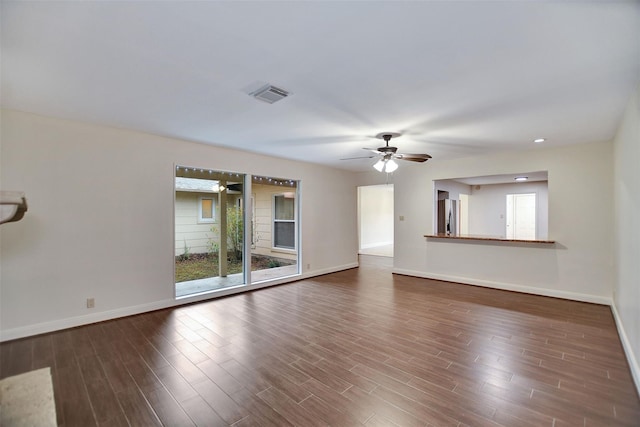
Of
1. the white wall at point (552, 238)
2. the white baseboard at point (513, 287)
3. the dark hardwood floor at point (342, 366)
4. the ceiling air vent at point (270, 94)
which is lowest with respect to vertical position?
the dark hardwood floor at point (342, 366)

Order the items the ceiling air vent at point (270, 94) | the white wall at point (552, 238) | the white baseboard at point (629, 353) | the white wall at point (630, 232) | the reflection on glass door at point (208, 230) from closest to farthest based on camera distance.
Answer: the white baseboard at point (629, 353) → the white wall at point (630, 232) → the ceiling air vent at point (270, 94) → the white wall at point (552, 238) → the reflection on glass door at point (208, 230)

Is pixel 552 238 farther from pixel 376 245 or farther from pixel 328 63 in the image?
pixel 376 245

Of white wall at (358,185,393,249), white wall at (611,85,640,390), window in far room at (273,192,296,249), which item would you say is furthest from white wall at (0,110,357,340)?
white wall at (358,185,393,249)

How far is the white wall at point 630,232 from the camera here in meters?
2.44

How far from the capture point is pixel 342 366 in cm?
262

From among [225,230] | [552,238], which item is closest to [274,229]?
[225,230]

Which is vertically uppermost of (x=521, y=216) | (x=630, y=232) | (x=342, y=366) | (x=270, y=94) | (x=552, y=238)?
(x=270, y=94)

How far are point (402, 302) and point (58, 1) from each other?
15.7 ft

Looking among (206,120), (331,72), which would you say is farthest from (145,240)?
(331,72)

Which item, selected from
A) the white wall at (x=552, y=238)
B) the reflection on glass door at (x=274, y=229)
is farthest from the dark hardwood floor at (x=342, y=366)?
the reflection on glass door at (x=274, y=229)

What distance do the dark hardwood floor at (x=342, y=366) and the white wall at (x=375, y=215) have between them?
6.91 metres

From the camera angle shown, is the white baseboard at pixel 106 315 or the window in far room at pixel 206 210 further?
the window in far room at pixel 206 210

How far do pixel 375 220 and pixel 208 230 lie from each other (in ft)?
26.4

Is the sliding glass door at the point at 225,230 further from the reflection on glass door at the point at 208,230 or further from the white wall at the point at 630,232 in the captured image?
the white wall at the point at 630,232
